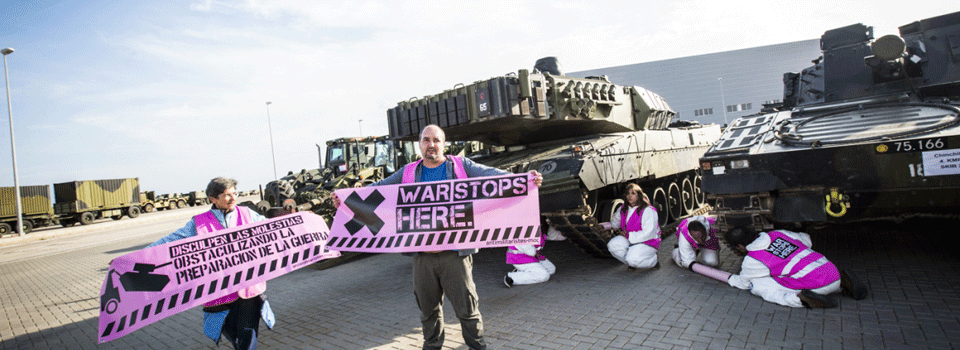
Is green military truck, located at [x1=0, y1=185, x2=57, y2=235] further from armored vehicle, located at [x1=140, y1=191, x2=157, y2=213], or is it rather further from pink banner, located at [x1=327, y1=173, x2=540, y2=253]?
pink banner, located at [x1=327, y1=173, x2=540, y2=253]

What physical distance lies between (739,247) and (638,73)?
176ft

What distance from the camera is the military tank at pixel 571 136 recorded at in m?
6.21

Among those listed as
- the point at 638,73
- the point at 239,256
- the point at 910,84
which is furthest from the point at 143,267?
the point at 638,73

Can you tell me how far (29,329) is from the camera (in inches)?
240

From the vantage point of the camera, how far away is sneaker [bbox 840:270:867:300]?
434 cm

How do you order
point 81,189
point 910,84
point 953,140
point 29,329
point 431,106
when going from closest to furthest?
point 953,140 → point 29,329 → point 910,84 → point 431,106 → point 81,189

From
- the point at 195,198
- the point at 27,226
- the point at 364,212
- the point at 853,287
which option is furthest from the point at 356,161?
the point at 195,198

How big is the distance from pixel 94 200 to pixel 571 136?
28693mm

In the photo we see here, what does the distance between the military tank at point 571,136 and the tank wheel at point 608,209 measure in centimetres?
1

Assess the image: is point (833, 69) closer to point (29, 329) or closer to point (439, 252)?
point (439, 252)

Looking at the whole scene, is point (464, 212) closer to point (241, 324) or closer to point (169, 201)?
point (241, 324)

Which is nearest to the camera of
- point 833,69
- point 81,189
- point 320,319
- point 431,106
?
point 320,319

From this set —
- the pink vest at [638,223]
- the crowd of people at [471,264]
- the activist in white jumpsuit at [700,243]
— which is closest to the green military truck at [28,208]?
the crowd of people at [471,264]

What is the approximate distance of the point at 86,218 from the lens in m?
26.3
